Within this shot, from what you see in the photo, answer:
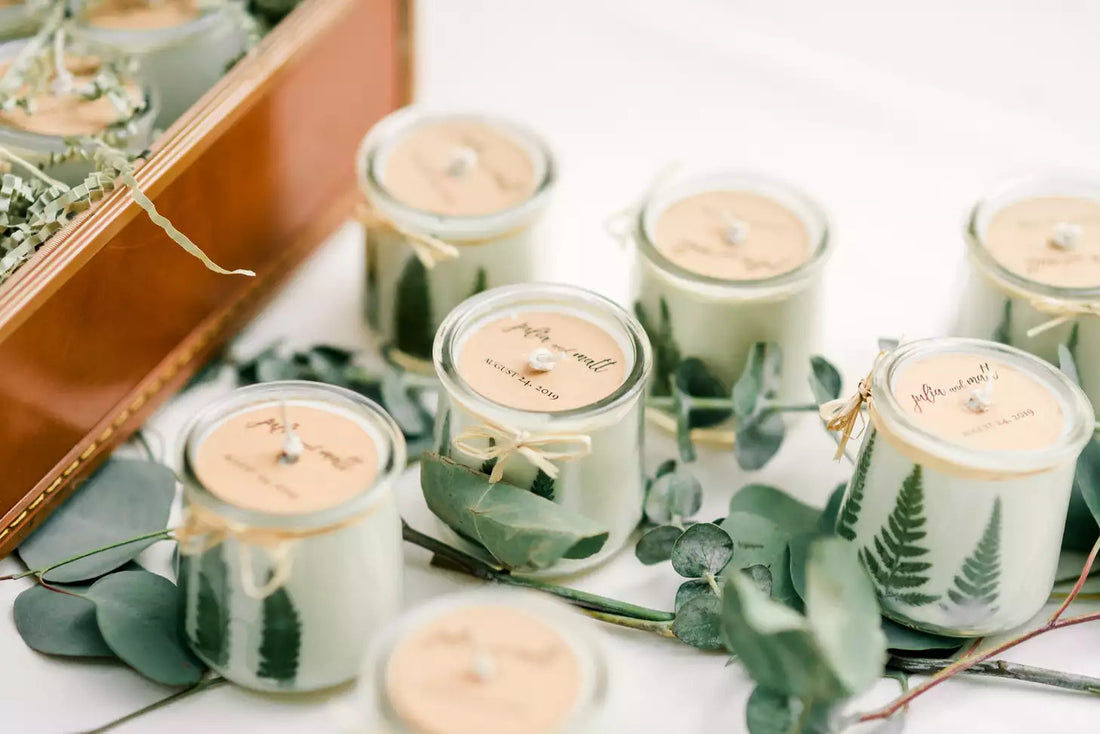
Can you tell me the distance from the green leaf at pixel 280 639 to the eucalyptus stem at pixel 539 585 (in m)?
0.14

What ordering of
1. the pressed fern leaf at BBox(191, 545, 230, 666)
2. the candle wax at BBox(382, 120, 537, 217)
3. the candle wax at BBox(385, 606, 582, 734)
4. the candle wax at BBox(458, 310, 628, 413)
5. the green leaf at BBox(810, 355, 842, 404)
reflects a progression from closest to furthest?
the candle wax at BBox(385, 606, 582, 734), the pressed fern leaf at BBox(191, 545, 230, 666), the candle wax at BBox(458, 310, 628, 413), the green leaf at BBox(810, 355, 842, 404), the candle wax at BBox(382, 120, 537, 217)

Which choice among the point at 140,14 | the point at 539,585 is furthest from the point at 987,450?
the point at 140,14

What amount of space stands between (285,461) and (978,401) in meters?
0.49

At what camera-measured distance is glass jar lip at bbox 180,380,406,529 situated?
0.92 m

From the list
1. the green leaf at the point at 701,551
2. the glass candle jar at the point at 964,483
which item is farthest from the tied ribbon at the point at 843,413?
the green leaf at the point at 701,551

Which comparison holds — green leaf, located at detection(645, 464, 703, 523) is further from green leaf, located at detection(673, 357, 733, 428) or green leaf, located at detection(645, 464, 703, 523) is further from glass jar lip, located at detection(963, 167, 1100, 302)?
glass jar lip, located at detection(963, 167, 1100, 302)

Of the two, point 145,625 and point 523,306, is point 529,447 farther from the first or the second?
point 145,625

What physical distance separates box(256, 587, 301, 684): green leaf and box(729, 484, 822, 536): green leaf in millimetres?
362

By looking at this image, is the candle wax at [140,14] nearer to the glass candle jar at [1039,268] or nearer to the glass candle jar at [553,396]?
the glass candle jar at [553,396]

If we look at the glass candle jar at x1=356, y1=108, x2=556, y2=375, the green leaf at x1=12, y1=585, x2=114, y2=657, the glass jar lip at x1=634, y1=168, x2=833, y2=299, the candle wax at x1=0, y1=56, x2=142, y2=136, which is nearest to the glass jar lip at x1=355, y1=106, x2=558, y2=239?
the glass candle jar at x1=356, y1=108, x2=556, y2=375

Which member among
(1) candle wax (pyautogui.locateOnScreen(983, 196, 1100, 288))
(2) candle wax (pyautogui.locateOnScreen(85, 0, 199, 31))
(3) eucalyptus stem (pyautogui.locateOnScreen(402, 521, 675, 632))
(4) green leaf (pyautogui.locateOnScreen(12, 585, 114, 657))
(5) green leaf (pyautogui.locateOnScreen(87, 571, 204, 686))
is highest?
(2) candle wax (pyautogui.locateOnScreen(85, 0, 199, 31))

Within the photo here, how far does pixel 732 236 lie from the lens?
4.00 feet

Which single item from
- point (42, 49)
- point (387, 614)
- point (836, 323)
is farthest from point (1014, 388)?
point (42, 49)

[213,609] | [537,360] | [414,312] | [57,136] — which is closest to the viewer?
[213,609]
